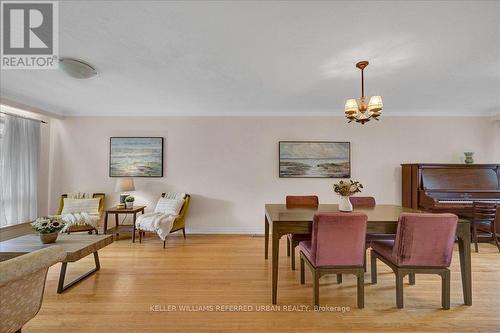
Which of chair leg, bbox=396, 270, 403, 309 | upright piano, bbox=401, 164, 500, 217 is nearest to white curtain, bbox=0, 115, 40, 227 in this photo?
chair leg, bbox=396, 270, 403, 309

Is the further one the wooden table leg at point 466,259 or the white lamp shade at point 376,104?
the white lamp shade at point 376,104

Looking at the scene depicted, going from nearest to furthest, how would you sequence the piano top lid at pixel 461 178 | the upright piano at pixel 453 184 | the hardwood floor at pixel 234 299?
the hardwood floor at pixel 234 299
the upright piano at pixel 453 184
the piano top lid at pixel 461 178

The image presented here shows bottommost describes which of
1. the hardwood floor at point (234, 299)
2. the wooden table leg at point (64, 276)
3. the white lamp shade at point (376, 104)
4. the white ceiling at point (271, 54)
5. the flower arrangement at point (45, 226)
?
the hardwood floor at point (234, 299)

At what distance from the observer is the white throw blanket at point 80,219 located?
3.56 metres

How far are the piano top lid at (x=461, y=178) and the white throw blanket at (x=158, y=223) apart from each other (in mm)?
4429

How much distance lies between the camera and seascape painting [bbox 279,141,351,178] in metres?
4.33

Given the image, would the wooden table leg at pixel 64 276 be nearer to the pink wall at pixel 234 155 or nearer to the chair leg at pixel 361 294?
the pink wall at pixel 234 155

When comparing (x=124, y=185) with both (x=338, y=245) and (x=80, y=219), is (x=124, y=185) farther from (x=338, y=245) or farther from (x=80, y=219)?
(x=338, y=245)

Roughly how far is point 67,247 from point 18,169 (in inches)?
105

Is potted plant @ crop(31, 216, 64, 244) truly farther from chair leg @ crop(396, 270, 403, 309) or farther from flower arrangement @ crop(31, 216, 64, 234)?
chair leg @ crop(396, 270, 403, 309)

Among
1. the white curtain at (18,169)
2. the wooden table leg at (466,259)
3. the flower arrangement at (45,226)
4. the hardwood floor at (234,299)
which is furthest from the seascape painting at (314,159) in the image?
the white curtain at (18,169)

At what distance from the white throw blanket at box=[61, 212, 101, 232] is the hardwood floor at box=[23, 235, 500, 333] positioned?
84 cm

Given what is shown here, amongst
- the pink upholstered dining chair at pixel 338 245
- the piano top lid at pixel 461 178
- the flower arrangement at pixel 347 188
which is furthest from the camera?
the piano top lid at pixel 461 178

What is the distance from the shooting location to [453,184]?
3809mm
